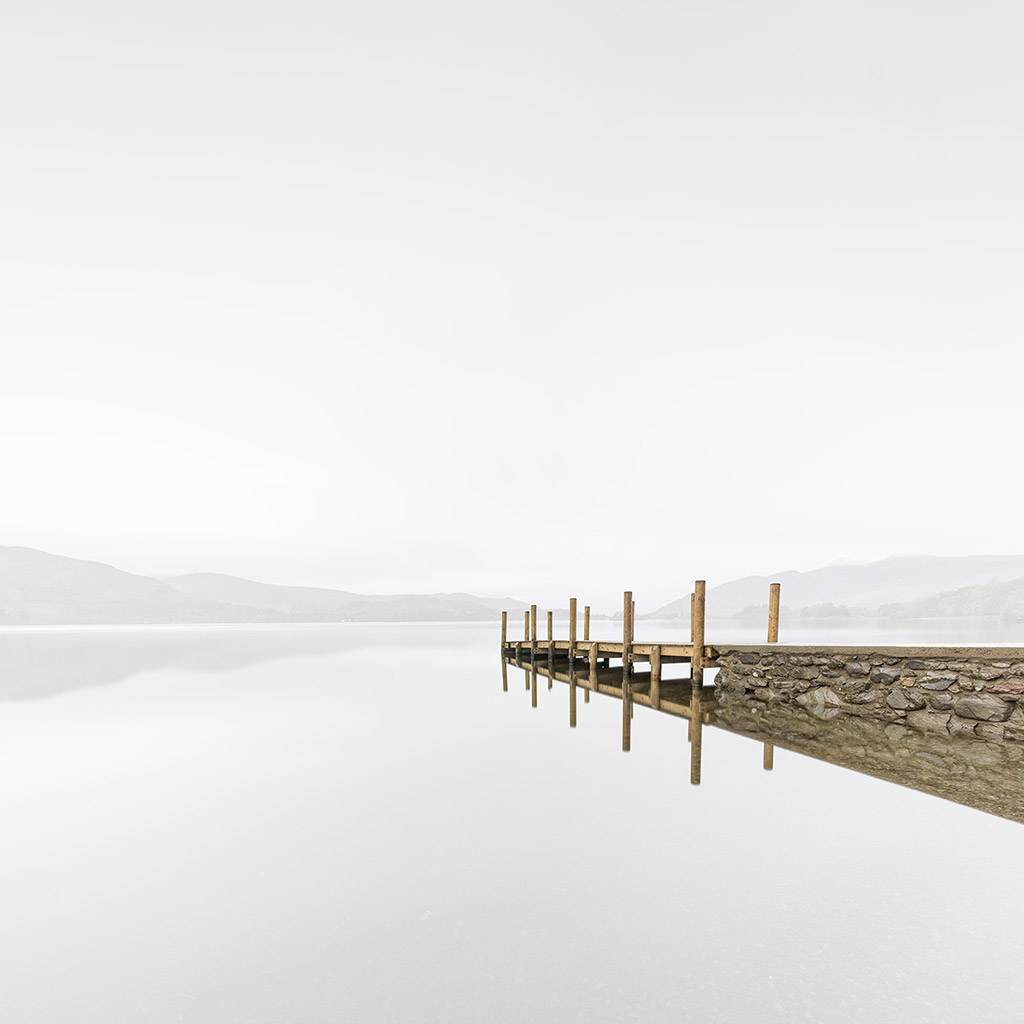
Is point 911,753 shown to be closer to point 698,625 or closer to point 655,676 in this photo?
point 698,625

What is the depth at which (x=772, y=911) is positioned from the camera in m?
7.12

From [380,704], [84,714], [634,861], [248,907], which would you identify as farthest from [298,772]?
[84,714]

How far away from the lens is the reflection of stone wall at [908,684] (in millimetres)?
8969

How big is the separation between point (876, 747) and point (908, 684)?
154 centimetres

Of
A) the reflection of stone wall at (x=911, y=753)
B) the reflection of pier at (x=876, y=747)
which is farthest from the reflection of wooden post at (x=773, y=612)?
the reflection of pier at (x=876, y=747)

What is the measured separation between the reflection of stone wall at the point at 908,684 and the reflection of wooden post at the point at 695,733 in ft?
6.65

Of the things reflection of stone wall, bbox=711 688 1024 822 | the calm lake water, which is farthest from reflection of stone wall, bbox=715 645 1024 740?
the calm lake water

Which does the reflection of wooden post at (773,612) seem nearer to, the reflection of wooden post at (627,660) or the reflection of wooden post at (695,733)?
the reflection of wooden post at (695,733)

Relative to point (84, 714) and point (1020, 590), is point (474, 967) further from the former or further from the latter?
point (1020, 590)

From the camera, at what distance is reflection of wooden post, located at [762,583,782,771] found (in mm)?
12852

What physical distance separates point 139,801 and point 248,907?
7132mm

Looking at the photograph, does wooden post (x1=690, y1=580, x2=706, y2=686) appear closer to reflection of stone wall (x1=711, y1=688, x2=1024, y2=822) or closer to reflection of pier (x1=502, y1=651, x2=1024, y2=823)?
reflection of pier (x1=502, y1=651, x2=1024, y2=823)

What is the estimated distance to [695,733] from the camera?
15.4 metres

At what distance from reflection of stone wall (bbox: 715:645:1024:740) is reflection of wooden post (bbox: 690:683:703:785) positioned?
2028 mm
